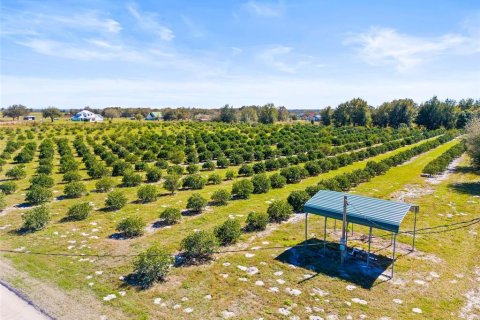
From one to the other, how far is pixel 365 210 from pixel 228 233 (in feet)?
17.0

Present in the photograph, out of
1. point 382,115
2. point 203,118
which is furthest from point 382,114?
point 203,118

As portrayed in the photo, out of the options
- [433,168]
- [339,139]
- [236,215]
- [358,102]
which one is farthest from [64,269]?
[358,102]

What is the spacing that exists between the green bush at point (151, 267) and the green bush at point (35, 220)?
6.53 meters

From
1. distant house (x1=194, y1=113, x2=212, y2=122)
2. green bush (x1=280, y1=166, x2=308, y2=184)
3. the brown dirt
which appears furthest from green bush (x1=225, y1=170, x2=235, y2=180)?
distant house (x1=194, y1=113, x2=212, y2=122)

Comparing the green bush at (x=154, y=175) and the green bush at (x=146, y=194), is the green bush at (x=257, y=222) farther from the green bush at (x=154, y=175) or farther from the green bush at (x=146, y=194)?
the green bush at (x=154, y=175)

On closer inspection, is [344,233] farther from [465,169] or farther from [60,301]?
[465,169]

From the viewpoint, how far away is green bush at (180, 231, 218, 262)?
11.3 metres

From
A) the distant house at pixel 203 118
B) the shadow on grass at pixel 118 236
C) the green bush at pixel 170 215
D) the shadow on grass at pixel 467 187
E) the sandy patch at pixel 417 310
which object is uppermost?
the distant house at pixel 203 118

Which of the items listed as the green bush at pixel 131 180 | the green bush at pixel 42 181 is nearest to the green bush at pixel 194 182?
the green bush at pixel 131 180

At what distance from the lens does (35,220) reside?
1359cm

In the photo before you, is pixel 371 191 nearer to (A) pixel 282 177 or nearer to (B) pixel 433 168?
(A) pixel 282 177

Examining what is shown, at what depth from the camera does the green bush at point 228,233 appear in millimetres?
12648

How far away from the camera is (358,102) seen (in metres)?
93.1

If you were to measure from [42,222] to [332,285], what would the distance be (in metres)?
12.2
